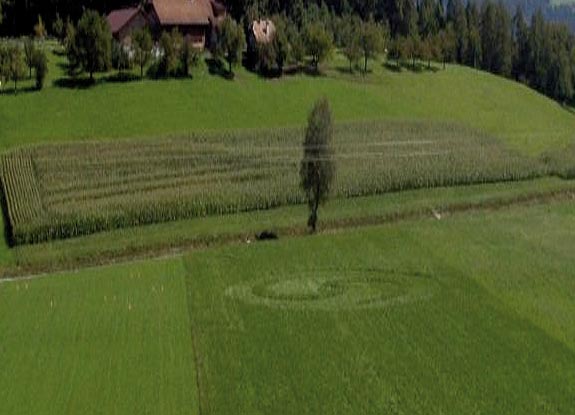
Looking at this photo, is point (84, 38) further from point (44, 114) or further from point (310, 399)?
point (310, 399)

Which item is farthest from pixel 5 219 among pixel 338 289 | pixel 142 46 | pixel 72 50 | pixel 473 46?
pixel 473 46

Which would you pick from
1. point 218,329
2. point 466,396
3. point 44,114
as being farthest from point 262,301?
point 44,114

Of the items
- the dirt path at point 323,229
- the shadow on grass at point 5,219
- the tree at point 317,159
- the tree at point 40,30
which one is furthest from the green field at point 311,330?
the tree at point 40,30

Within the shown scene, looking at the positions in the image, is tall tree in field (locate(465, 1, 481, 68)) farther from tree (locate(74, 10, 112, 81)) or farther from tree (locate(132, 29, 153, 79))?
tree (locate(74, 10, 112, 81))

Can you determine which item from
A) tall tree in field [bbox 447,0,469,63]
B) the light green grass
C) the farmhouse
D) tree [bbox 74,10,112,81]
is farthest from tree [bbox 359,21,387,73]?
the light green grass

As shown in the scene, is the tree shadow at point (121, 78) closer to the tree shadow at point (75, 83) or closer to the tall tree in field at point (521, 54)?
the tree shadow at point (75, 83)
